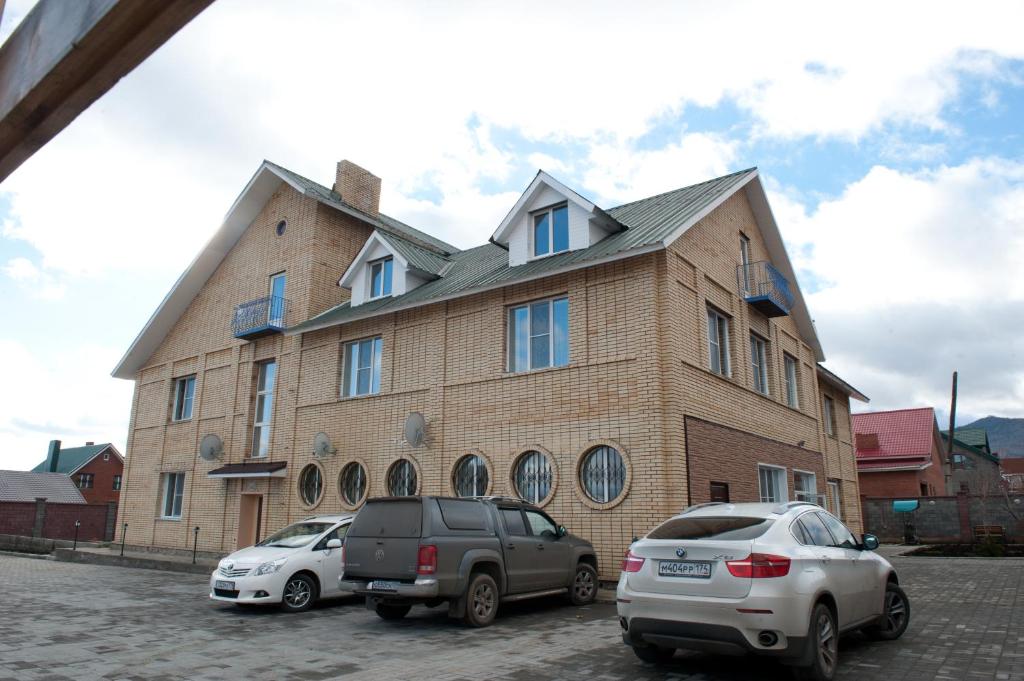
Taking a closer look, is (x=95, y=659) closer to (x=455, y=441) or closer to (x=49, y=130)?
(x=49, y=130)

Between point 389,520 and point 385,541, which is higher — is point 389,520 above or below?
above

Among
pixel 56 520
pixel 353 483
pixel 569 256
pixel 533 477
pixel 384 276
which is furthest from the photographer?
pixel 56 520

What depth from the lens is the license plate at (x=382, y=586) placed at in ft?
30.3

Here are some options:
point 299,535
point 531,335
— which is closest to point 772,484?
point 531,335

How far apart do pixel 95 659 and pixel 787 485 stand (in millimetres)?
15711

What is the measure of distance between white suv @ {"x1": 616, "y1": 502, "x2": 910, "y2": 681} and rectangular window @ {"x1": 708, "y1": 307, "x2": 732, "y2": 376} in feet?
28.6

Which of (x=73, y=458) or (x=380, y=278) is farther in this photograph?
(x=73, y=458)

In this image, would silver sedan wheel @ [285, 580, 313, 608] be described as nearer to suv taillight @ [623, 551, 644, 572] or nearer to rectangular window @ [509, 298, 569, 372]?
rectangular window @ [509, 298, 569, 372]

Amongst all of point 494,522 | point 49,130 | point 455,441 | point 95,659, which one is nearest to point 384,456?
point 455,441

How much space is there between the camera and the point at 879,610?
779 centimetres

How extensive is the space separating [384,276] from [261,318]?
433cm

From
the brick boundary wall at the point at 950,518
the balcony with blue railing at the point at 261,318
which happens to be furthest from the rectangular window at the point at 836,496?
the balcony with blue railing at the point at 261,318

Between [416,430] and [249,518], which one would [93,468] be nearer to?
[249,518]

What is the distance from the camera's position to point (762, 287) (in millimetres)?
17672
